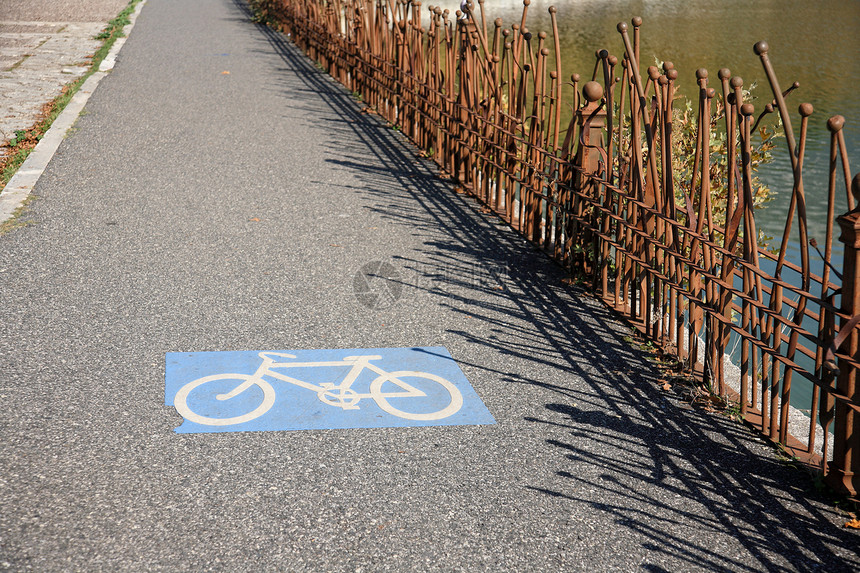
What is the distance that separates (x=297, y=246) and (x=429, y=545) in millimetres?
3458

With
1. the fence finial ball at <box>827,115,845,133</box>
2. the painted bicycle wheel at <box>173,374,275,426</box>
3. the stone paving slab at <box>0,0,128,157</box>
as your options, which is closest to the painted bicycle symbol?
the painted bicycle wheel at <box>173,374,275,426</box>

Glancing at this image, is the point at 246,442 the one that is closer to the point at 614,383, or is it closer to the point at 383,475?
the point at 383,475

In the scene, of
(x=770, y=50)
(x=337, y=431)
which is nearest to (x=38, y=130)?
(x=337, y=431)

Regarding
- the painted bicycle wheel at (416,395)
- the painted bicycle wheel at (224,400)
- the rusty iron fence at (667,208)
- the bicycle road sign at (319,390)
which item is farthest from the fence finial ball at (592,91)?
the painted bicycle wheel at (224,400)

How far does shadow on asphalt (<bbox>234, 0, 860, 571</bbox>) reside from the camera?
10.1 ft

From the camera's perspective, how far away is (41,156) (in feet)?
26.3

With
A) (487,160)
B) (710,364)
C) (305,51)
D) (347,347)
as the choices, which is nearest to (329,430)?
(347,347)

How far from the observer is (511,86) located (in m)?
6.67

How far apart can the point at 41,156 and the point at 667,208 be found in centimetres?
625

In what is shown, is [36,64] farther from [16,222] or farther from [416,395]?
[416,395]

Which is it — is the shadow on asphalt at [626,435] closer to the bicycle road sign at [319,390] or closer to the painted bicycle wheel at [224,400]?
the bicycle road sign at [319,390]

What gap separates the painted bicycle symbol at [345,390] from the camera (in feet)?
12.6

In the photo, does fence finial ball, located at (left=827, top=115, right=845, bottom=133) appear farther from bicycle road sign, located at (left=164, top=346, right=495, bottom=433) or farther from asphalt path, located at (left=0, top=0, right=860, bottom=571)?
bicycle road sign, located at (left=164, top=346, right=495, bottom=433)

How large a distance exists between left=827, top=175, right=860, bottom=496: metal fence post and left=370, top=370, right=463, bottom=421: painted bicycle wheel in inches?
64.0
